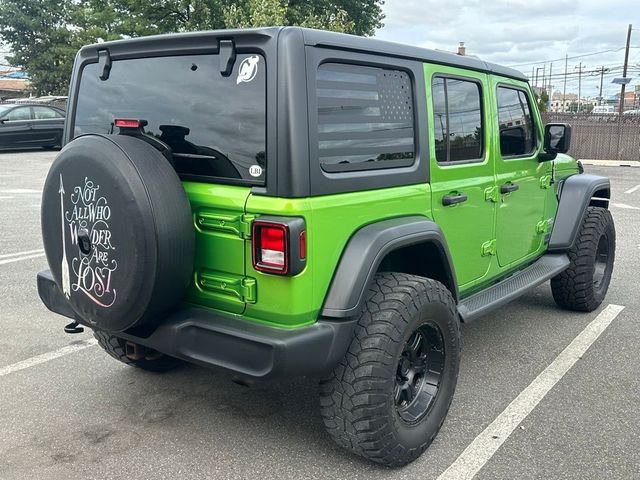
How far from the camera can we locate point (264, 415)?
3355mm

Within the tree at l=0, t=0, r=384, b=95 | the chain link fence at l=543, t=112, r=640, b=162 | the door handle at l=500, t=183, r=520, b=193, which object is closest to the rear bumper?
the door handle at l=500, t=183, r=520, b=193

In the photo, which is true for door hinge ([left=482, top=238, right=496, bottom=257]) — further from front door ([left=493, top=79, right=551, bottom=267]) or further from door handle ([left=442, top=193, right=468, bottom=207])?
door handle ([left=442, top=193, right=468, bottom=207])

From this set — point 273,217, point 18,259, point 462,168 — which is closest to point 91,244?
point 273,217

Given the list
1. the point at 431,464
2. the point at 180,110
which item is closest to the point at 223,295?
the point at 180,110

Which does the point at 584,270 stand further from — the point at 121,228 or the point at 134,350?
the point at 121,228

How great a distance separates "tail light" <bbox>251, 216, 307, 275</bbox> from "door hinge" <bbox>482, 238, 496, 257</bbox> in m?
1.67

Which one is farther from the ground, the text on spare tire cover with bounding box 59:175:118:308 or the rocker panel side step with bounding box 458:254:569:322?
the text on spare tire cover with bounding box 59:175:118:308

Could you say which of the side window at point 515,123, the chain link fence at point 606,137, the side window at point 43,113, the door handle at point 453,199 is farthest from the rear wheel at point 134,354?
the chain link fence at point 606,137

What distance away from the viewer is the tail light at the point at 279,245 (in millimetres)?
2439

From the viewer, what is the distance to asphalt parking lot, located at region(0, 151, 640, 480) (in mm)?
2865

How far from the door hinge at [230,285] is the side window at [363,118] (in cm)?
59

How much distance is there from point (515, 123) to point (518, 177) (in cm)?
39

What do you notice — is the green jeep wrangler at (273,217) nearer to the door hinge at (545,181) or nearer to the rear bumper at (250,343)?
the rear bumper at (250,343)

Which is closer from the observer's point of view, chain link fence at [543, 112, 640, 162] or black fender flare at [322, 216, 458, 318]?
black fender flare at [322, 216, 458, 318]
